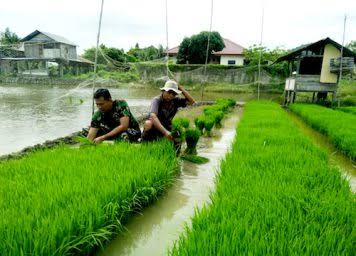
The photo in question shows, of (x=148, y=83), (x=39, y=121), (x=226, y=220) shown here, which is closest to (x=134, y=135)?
(x=226, y=220)

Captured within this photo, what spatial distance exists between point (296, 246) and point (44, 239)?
1.51m

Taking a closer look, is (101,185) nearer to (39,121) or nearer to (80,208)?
(80,208)

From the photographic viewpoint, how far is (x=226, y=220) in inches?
86.1

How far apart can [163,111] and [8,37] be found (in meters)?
50.0

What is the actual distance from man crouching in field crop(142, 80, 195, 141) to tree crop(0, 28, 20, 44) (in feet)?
152

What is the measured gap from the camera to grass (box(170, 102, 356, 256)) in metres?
1.86

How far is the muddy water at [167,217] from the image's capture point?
8.16 feet

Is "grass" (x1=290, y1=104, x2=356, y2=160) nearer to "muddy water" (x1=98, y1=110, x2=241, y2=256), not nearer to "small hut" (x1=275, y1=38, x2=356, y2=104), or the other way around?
"muddy water" (x1=98, y1=110, x2=241, y2=256)

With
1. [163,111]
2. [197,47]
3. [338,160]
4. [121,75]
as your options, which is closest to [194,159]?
[163,111]

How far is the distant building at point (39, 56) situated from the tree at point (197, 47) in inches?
429

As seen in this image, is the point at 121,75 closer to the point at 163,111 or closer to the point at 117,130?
the point at 163,111

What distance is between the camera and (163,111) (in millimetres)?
4617

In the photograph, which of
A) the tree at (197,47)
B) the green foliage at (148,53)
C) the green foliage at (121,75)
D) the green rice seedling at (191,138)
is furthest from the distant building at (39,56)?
the green rice seedling at (191,138)

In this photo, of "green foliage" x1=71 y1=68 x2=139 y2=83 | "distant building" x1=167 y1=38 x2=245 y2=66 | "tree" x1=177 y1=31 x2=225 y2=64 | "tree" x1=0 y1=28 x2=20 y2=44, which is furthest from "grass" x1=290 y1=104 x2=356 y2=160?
"tree" x1=0 y1=28 x2=20 y2=44
